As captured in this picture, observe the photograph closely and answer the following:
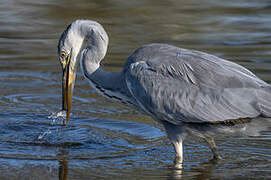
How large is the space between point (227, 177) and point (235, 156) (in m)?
0.64

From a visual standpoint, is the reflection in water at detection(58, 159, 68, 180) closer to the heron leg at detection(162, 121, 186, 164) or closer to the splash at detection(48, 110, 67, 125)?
the heron leg at detection(162, 121, 186, 164)

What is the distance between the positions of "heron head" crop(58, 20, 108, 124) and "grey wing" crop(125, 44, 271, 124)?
24.0 inches

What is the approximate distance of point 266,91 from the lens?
6.27 meters

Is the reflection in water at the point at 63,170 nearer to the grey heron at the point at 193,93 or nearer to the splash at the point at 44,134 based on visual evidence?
the splash at the point at 44,134

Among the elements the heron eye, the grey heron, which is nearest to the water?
the grey heron

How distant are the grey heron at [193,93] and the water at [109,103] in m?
0.37

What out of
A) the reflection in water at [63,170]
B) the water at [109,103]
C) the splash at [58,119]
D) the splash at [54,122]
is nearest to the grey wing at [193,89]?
the water at [109,103]

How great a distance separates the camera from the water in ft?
20.2

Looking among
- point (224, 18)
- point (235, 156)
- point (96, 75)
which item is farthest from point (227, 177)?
point (224, 18)

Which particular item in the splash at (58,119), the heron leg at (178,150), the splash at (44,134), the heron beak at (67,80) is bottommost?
the splash at (44,134)

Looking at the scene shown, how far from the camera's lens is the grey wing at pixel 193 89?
626 cm

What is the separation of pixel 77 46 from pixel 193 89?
150 cm

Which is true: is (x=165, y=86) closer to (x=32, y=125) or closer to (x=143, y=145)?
(x=143, y=145)

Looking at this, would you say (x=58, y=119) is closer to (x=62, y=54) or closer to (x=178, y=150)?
(x=62, y=54)
